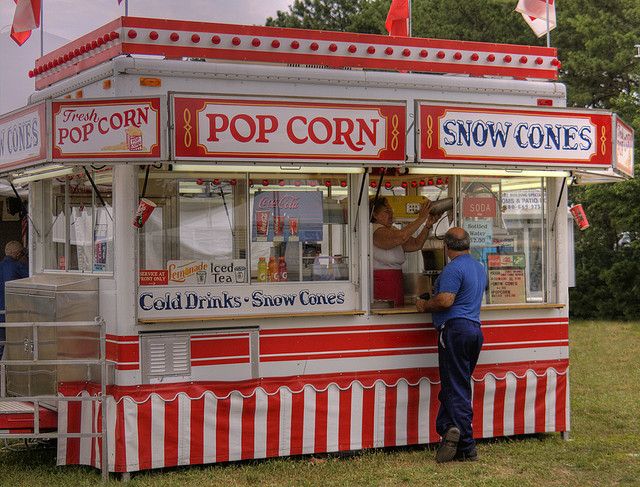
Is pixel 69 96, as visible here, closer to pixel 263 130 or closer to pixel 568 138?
pixel 263 130

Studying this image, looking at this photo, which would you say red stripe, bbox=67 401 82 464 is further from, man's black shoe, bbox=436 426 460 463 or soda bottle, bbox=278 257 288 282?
man's black shoe, bbox=436 426 460 463

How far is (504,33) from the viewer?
2661 centimetres

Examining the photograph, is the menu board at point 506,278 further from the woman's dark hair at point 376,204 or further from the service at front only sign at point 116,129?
the service at front only sign at point 116,129

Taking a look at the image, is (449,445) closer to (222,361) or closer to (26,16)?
(222,361)

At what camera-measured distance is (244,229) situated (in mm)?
7848

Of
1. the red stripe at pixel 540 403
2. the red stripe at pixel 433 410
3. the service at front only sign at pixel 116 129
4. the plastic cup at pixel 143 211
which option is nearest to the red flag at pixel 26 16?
the service at front only sign at pixel 116 129

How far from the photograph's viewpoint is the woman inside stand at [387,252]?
8328 mm

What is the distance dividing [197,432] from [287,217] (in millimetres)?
1882

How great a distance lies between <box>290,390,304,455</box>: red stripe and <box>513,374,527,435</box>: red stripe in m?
1.99

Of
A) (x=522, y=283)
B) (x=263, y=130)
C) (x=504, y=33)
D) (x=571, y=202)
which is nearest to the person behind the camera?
(x=263, y=130)

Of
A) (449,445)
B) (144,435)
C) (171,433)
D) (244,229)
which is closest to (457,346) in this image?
(449,445)

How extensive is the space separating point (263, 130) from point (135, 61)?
3.63ft

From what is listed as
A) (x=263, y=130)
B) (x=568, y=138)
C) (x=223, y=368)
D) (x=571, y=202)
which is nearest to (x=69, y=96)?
(x=263, y=130)

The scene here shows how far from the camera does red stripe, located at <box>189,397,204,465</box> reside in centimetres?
751
